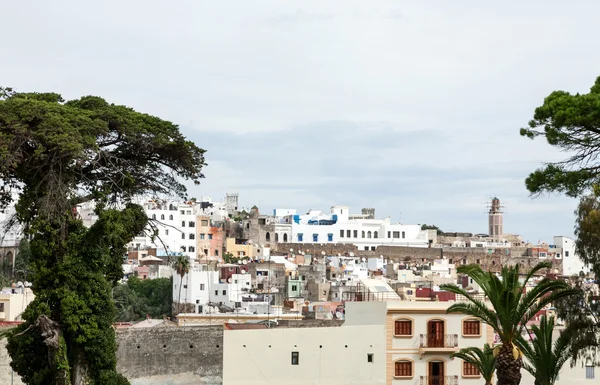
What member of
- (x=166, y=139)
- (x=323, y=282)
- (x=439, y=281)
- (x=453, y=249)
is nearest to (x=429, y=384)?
(x=166, y=139)

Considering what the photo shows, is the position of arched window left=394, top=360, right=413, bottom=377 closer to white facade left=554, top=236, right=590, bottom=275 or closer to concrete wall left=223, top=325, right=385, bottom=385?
concrete wall left=223, top=325, right=385, bottom=385

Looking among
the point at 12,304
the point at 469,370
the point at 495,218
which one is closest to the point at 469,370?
the point at 469,370

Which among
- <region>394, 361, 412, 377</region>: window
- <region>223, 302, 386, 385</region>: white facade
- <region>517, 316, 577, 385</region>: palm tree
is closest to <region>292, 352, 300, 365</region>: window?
<region>223, 302, 386, 385</region>: white facade

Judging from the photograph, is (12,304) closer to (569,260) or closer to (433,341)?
(433,341)

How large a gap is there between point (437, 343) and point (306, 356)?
4.08m

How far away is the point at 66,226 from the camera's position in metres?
20.5

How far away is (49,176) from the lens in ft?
66.5

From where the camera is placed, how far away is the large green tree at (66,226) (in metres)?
20.0

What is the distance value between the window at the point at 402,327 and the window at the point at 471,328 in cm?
178

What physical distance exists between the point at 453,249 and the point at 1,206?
9549 cm

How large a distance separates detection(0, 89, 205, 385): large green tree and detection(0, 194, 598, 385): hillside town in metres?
1.18

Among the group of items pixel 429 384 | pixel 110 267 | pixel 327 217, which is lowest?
pixel 429 384

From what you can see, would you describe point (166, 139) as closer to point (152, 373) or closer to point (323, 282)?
point (152, 373)

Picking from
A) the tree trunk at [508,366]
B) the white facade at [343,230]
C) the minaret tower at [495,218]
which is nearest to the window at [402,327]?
the tree trunk at [508,366]
